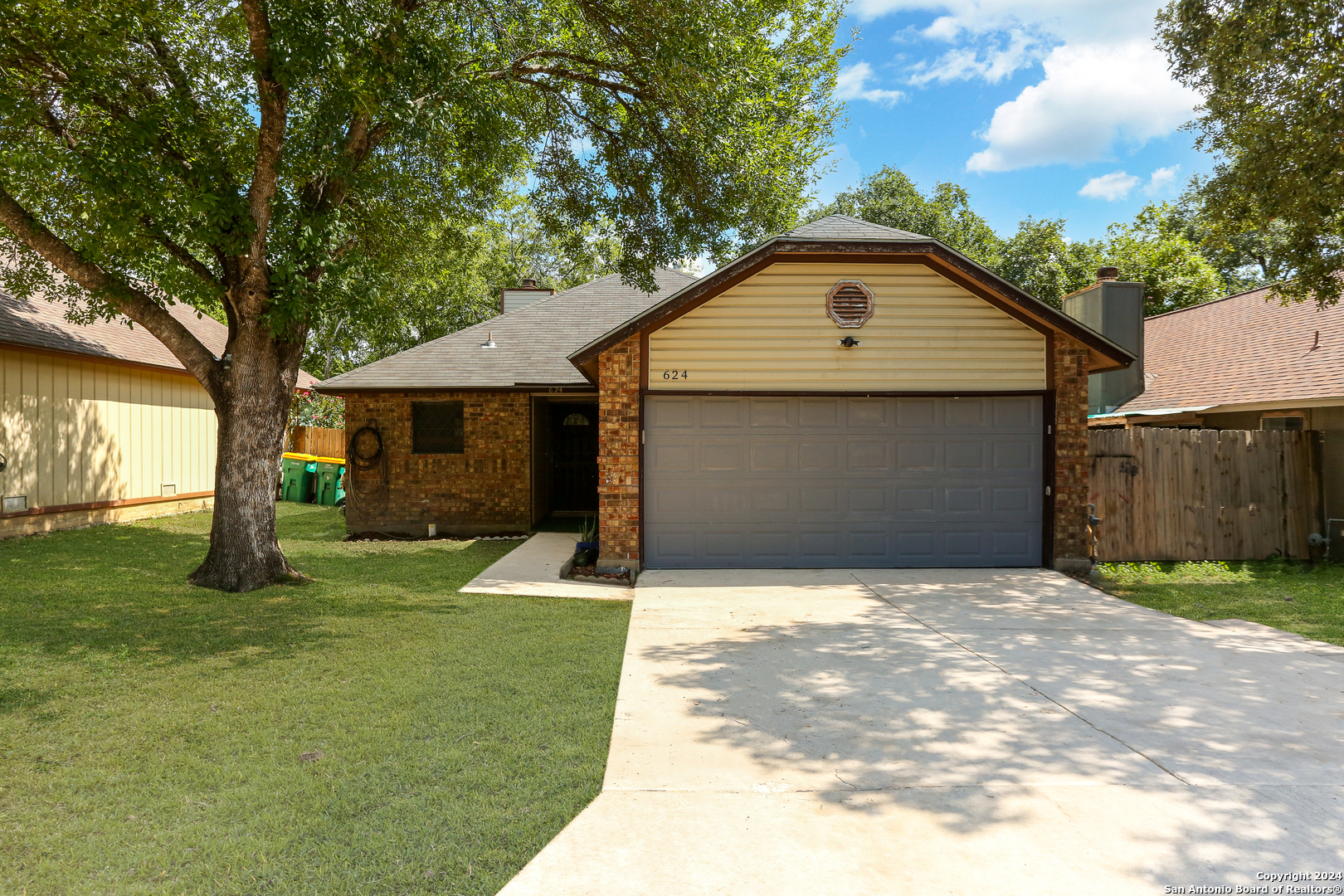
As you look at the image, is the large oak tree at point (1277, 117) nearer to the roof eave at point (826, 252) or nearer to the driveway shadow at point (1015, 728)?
the roof eave at point (826, 252)

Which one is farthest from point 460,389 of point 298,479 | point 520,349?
point 298,479

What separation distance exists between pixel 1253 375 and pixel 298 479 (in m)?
20.7

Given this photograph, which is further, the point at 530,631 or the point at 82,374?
the point at 82,374

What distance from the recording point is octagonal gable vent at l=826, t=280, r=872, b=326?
9.47 m

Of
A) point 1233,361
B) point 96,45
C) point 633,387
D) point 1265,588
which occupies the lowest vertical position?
point 1265,588

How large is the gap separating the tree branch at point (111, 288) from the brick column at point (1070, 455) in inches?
398

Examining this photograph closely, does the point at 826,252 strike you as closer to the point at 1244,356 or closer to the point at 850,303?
the point at 850,303

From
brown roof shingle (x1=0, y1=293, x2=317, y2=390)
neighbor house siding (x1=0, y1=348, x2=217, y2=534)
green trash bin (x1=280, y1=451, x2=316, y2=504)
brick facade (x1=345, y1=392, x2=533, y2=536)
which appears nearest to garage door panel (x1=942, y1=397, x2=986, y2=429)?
brick facade (x1=345, y1=392, x2=533, y2=536)

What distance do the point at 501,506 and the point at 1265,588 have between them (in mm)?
11374

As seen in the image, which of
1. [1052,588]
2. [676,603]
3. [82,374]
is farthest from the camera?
[82,374]

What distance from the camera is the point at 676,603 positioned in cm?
784

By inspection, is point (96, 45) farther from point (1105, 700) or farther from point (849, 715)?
point (1105, 700)

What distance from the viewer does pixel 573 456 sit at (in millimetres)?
16672

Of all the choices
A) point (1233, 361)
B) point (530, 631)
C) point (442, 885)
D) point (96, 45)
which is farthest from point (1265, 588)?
point (96, 45)
